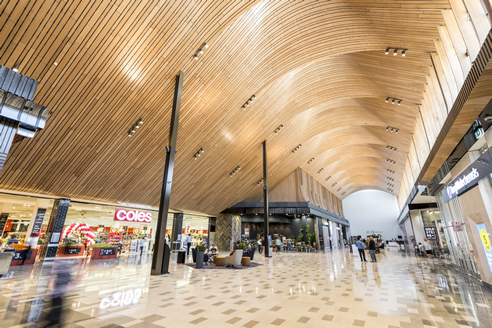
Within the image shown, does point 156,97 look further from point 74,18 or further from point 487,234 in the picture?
point 487,234

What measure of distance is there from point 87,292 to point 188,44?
251 inches

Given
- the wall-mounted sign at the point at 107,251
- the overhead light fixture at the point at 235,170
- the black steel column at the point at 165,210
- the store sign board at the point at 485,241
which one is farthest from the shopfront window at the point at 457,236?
the wall-mounted sign at the point at 107,251

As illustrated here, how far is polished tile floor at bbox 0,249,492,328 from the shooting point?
303cm

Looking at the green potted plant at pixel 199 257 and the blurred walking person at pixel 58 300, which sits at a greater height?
the green potted plant at pixel 199 257

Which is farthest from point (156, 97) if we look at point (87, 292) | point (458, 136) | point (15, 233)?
point (15, 233)

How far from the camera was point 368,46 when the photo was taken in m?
7.44

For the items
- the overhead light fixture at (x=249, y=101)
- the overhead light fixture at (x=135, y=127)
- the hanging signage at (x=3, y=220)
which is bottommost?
→ the hanging signage at (x=3, y=220)

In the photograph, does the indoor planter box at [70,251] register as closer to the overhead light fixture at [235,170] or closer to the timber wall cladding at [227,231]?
the overhead light fixture at [235,170]

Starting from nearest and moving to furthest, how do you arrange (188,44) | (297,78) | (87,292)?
1. (87,292)
2. (188,44)
3. (297,78)

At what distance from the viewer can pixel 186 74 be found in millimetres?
7582

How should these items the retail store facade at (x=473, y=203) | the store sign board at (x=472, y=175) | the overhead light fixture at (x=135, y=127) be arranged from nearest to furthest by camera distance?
A: the store sign board at (x=472, y=175) < the retail store facade at (x=473, y=203) < the overhead light fixture at (x=135, y=127)

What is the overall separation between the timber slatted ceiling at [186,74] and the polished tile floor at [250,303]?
172 inches

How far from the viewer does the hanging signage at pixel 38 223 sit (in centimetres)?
1088

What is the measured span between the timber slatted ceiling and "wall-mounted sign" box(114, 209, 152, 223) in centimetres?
254
